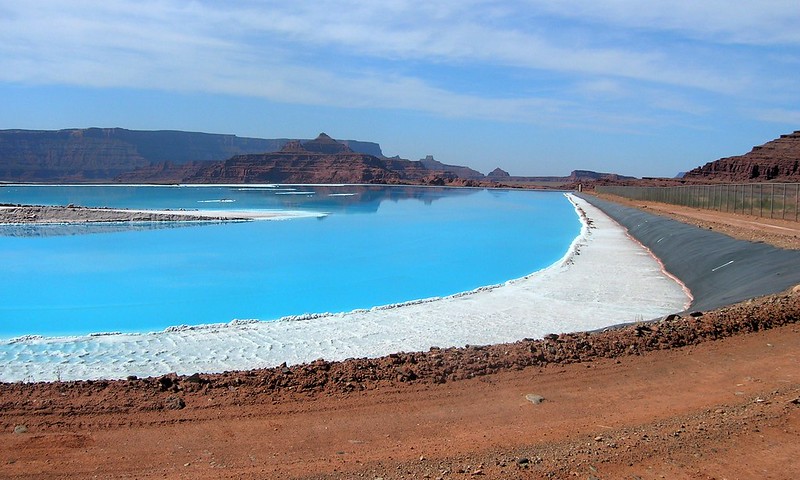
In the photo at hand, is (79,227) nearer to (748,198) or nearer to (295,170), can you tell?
(748,198)

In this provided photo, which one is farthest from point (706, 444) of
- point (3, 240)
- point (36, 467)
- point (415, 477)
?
point (3, 240)

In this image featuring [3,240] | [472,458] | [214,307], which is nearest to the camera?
[472,458]

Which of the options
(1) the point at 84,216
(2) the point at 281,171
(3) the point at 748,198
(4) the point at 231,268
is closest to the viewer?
(4) the point at 231,268

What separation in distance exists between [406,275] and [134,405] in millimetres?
13057

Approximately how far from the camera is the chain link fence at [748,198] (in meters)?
25.9

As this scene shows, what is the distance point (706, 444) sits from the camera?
185 inches

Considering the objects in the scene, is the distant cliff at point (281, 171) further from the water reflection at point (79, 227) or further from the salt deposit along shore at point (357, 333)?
the salt deposit along shore at point (357, 333)

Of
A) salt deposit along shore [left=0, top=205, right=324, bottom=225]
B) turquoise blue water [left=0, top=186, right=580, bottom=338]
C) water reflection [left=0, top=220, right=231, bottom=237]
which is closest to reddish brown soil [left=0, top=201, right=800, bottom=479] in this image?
turquoise blue water [left=0, top=186, right=580, bottom=338]

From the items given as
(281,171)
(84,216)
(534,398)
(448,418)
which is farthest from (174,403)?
(281,171)

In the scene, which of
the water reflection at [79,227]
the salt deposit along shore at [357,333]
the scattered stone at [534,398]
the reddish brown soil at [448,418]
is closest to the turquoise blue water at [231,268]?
the water reflection at [79,227]

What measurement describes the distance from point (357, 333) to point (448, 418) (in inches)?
216

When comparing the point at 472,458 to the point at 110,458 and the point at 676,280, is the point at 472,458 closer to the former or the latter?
the point at 110,458

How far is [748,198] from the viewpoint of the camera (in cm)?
3095

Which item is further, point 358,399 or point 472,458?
point 358,399
